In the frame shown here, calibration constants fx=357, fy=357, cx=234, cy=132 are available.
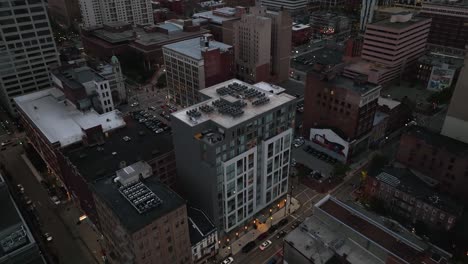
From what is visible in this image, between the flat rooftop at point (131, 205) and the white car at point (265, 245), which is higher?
the flat rooftop at point (131, 205)

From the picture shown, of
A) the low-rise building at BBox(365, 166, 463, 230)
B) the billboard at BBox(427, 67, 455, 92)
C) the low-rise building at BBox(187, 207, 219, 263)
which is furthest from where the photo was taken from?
the billboard at BBox(427, 67, 455, 92)

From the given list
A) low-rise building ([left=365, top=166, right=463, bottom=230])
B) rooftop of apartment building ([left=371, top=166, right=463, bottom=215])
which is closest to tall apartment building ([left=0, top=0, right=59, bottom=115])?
low-rise building ([left=365, top=166, right=463, bottom=230])

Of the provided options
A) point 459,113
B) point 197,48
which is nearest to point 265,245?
point 459,113

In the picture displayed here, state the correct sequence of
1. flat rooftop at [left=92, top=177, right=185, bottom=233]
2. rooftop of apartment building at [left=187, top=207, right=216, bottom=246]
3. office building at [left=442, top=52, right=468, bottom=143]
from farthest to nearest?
1. office building at [left=442, top=52, right=468, bottom=143]
2. rooftop of apartment building at [left=187, top=207, right=216, bottom=246]
3. flat rooftop at [left=92, top=177, right=185, bottom=233]

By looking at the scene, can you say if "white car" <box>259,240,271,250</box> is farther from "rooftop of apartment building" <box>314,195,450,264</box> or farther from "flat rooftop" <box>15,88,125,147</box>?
"flat rooftop" <box>15,88,125,147</box>

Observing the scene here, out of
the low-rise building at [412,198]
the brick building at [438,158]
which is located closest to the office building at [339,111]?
the brick building at [438,158]

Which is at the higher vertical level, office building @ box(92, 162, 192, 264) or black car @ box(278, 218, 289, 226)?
office building @ box(92, 162, 192, 264)

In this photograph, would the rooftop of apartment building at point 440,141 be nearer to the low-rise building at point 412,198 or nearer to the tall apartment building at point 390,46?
the low-rise building at point 412,198
